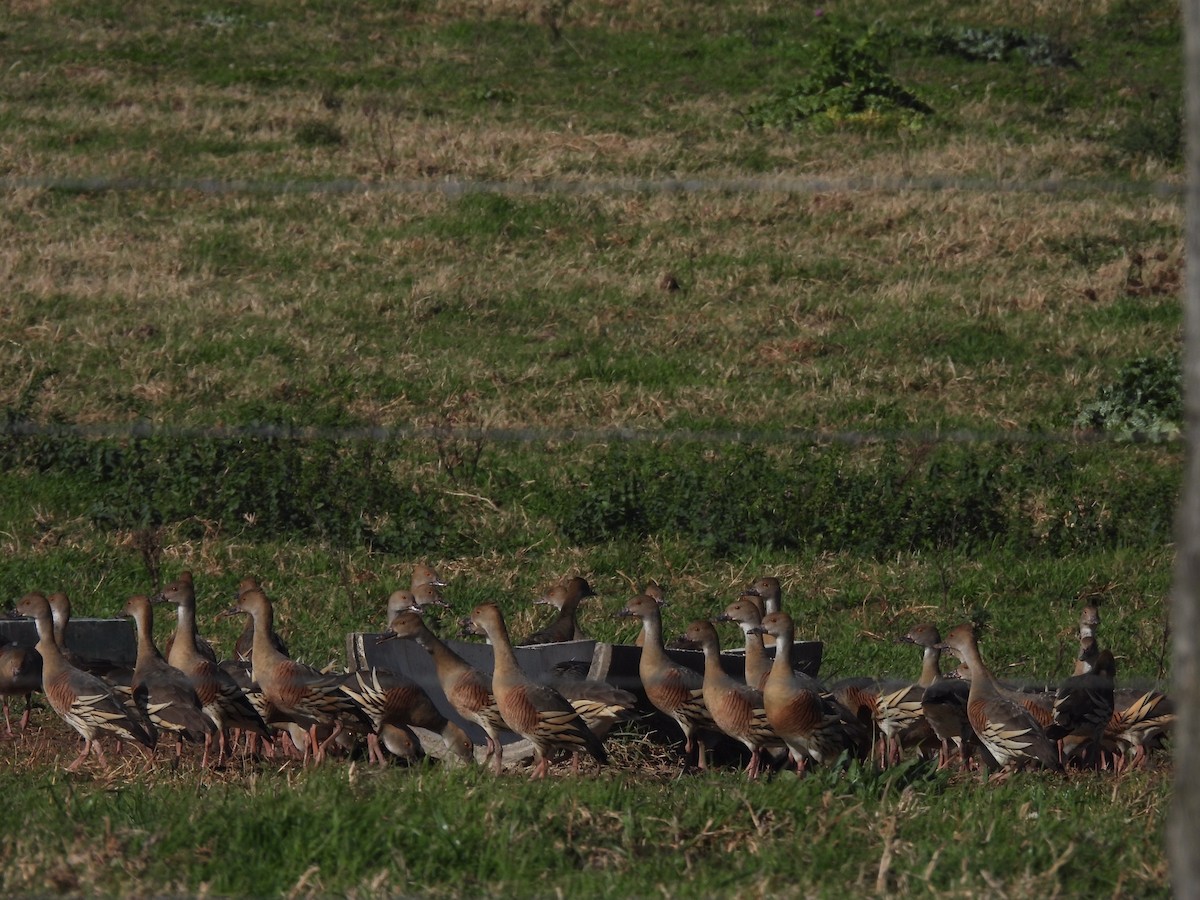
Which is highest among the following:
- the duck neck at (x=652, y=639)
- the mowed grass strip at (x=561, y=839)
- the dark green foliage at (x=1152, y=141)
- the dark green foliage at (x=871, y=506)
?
the dark green foliage at (x=1152, y=141)

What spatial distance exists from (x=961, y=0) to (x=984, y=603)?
1693 cm

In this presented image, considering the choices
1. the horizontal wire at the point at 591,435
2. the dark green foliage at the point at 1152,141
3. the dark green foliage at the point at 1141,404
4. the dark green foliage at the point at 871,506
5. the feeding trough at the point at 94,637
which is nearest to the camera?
the feeding trough at the point at 94,637

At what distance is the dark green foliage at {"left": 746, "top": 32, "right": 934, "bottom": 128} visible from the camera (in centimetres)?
1883

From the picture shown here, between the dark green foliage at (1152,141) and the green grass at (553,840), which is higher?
the dark green foliage at (1152,141)

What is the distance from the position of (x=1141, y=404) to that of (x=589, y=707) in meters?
6.53

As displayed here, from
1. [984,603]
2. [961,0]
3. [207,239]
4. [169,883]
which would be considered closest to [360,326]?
[207,239]

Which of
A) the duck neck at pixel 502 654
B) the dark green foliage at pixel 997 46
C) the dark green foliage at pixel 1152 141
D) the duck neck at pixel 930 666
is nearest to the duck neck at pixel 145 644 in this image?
the duck neck at pixel 502 654

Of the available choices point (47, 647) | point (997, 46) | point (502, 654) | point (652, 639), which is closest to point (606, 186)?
point (652, 639)

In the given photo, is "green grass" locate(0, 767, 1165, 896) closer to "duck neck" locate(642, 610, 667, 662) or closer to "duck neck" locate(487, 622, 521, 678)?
"duck neck" locate(487, 622, 521, 678)

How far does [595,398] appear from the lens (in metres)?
12.3

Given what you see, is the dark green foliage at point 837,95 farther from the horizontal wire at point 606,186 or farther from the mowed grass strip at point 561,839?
the mowed grass strip at point 561,839

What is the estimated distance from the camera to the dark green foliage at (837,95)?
1883 cm

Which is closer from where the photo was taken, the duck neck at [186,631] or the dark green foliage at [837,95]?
the duck neck at [186,631]

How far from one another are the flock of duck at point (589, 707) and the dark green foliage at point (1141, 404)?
4622mm
